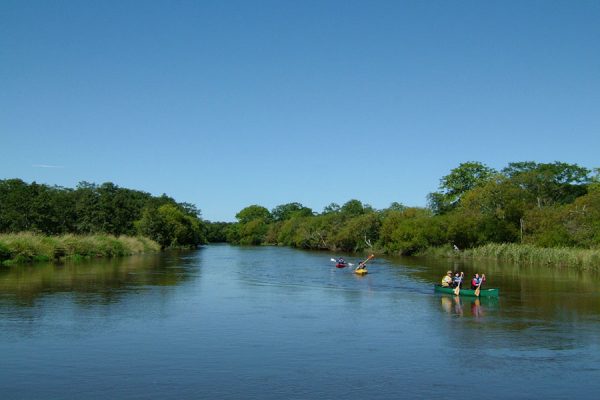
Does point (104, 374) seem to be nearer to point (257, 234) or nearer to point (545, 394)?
point (545, 394)

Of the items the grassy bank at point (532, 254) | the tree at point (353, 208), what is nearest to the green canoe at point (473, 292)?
the grassy bank at point (532, 254)

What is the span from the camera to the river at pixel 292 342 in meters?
14.6

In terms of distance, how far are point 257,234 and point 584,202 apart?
109 metres

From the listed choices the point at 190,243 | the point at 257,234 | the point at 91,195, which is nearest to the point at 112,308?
the point at 91,195

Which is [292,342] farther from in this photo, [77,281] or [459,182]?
[459,182]

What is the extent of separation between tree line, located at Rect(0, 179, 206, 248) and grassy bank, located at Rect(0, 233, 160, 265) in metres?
7.70

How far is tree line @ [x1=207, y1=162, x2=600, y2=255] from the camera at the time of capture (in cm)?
6219

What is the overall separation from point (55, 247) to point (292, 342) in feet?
A: 147

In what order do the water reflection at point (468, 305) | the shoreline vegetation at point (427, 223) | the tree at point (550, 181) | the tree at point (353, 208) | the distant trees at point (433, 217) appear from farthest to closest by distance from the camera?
the tree at point (353, 208) → the tree at point (550, 181) → the distant trees at point (433, 217) → the shoreline vegetation at point (427, 223) → the water reflection at point (468, 305)

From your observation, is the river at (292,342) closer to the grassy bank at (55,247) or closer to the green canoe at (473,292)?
the green canoe at (473,292)

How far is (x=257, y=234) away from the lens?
529 ft

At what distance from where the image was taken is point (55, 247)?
57.5 meters

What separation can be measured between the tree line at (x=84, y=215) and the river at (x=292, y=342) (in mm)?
34923

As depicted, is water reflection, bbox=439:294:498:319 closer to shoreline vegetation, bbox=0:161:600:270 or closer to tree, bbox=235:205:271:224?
shoreline vegetation, bbox=0:161:600:270
